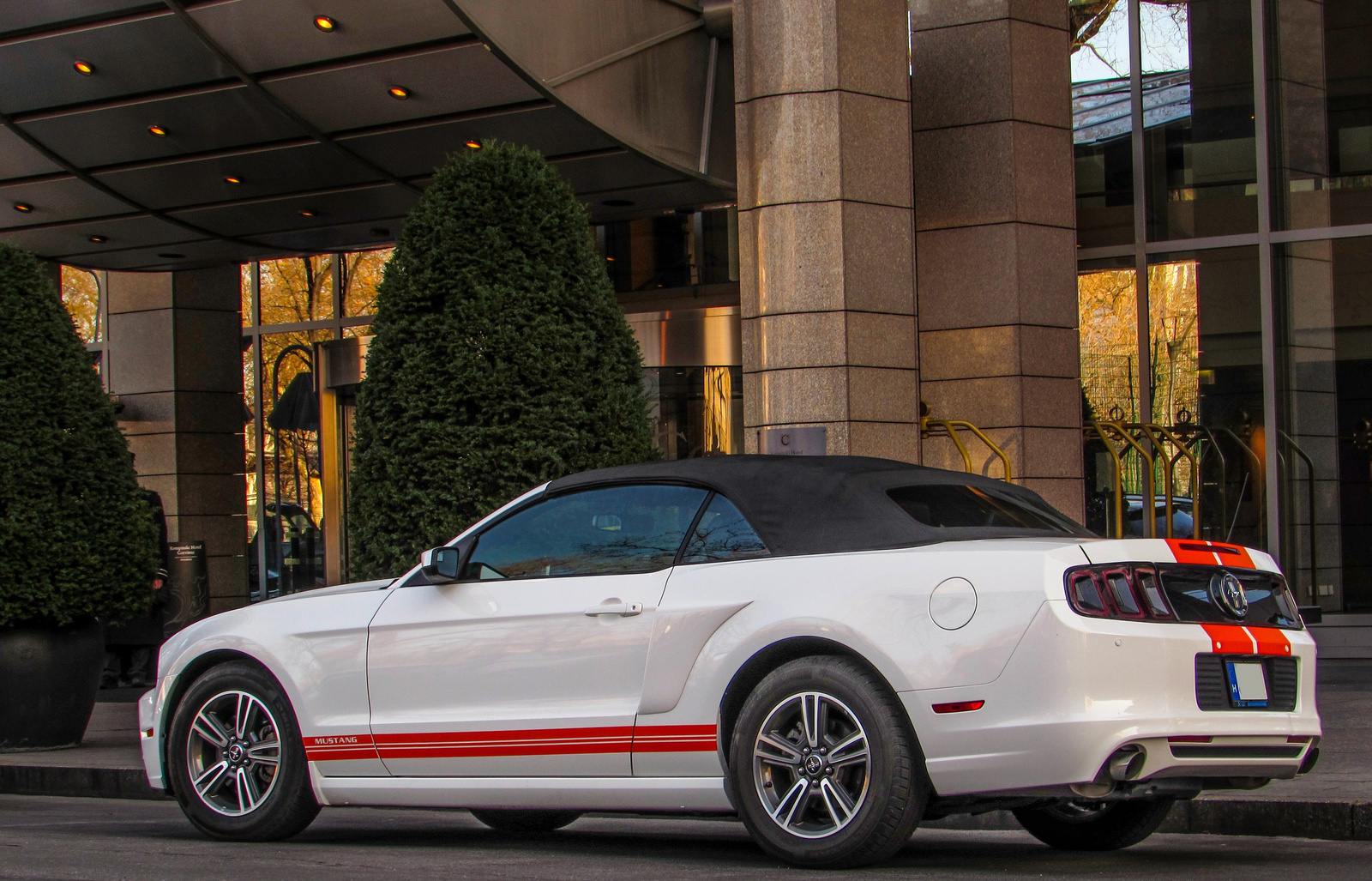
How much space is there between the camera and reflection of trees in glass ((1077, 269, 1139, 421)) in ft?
50.4

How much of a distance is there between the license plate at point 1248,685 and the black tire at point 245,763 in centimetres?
361

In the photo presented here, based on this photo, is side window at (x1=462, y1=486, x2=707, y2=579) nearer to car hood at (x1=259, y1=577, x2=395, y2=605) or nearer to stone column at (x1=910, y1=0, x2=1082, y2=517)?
car hood at (x1=259, y1=577, x2=395, y2=605)

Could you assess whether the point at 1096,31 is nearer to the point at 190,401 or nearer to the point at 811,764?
the point at 190,401

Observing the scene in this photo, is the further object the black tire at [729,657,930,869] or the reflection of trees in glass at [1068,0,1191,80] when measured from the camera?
the reflection of trees in glass at [1068,0,1191,80]

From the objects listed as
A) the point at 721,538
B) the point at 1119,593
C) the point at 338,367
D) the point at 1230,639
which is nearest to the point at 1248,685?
the point at 1230,639

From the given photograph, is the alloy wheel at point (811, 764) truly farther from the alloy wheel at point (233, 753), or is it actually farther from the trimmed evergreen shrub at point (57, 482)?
the trimmed evergreen shrub at point (57, 482)

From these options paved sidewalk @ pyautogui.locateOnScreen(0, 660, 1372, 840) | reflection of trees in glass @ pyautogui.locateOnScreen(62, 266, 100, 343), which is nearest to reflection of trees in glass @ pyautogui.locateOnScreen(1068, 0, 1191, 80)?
paved sidewalk @ pyautogui.locateOnScreen(0, 660, 1372, 840)

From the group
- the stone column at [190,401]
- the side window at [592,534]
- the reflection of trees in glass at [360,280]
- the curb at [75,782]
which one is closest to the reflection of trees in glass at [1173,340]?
the reflection of trees in glass at [360,280]

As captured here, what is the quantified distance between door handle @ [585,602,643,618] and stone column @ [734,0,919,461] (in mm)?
5367

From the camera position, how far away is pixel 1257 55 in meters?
15.2

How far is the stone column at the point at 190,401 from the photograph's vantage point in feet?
65.7

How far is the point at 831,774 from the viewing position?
17.4 feet

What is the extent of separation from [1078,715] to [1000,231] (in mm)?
9044

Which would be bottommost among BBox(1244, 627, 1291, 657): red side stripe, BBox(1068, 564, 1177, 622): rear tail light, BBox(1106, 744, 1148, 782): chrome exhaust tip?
BBox(1106, 744, 1148, 782): chrome exhaust tip
